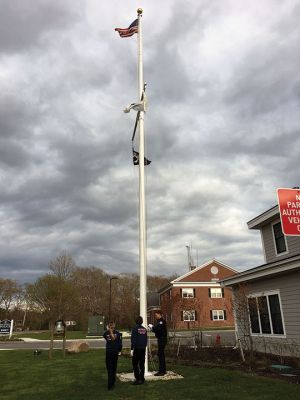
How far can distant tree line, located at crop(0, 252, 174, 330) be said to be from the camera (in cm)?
4550

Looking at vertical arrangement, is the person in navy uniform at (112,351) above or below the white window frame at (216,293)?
below

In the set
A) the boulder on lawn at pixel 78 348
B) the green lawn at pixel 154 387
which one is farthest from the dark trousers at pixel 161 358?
the boulder on lawn at pixel 78 348

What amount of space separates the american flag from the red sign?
33.9 ft

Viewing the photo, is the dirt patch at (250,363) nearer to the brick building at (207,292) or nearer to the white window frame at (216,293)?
the brick building at (207,292)

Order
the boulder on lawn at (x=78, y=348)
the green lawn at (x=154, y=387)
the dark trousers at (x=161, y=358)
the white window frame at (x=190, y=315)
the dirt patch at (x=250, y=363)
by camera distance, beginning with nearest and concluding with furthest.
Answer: the green lawn at (x=154, y=387)
the dark trousers at (x=161, y=358)
the dirt patch at (x=250, y=363)
the boulder on lawn at (x=78, y=348)
the white window frame at (x=190, y=315)

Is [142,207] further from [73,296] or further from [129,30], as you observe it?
[73,296]

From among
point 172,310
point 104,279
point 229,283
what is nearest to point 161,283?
point 104,279

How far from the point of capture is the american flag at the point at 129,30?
13.6 meters

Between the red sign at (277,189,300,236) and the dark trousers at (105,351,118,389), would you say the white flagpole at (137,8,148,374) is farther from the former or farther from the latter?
the red sign at (277,189,300,236)

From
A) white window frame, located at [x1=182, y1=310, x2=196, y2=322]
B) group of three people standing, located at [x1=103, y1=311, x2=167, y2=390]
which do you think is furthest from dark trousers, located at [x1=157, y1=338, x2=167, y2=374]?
white window frame, located at [x1=182, y1=310, x2=196, y2=322]

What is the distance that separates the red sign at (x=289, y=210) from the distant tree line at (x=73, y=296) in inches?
1557

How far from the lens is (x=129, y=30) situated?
13.6 meters

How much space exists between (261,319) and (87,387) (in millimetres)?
10616

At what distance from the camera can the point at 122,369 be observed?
1245 cm
